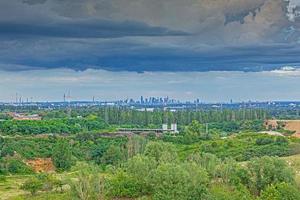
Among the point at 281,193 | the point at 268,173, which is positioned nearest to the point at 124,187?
the point at 268,173

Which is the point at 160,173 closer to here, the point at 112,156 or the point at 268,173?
the point at 268,173

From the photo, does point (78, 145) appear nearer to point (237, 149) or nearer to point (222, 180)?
point (237, 149)

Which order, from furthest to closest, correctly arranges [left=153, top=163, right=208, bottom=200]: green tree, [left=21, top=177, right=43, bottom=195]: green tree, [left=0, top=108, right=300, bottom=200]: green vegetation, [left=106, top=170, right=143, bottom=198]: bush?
[left=21, top=177, right=43, bottom=195]: green tree < [left=106, top=170, right=143, bottom=198]: bush < [left=0, top=108, right=300, bottom=200]: green vegetation < [left=153, top=163, right=208, bottom=200]: green tree

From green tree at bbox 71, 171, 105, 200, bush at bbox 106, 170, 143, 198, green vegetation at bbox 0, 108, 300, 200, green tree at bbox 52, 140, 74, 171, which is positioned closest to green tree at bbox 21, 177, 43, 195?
green vegetation at bbox 0, 108, 300, 200

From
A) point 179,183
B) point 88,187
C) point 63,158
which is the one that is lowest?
point 63,158

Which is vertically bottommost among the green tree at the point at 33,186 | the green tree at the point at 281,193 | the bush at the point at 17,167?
the bush at the point at 17,167

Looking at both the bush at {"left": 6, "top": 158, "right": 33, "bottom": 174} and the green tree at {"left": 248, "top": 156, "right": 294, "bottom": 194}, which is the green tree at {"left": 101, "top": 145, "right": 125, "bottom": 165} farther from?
the green tree at {"left": 248, "top": 156, "right": 294, "bottom": 194}

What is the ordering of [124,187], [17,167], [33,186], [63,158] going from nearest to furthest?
[124,187], [33,186], [17,167], [63,158]

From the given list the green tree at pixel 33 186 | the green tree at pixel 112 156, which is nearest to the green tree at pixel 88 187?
the green tree at pixel 33 186

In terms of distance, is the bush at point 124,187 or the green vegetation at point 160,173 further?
the bush at point 124,187

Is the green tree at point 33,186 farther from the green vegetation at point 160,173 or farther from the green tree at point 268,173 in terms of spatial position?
the green tree at point 268,173

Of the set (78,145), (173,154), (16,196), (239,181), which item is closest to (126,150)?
(78,145)
